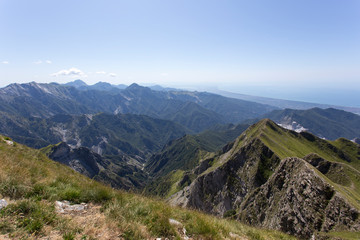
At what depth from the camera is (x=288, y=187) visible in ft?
126

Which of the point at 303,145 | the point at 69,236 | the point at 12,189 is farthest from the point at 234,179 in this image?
the point at 69,236

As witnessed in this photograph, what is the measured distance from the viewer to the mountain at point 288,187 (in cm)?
2572

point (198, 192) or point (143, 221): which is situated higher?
point (143, 221)

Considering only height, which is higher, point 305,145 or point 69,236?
point 69,236

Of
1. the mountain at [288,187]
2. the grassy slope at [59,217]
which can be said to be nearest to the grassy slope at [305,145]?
the mountain at [288,187]

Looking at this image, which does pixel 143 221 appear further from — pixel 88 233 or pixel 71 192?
pixel 71 192

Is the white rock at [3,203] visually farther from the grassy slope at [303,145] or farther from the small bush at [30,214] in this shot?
the grassy slope at [303,145]

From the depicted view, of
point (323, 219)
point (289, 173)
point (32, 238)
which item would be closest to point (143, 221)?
point (32, 238)

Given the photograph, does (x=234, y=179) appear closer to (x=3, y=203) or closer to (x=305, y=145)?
(x=305, y=145)

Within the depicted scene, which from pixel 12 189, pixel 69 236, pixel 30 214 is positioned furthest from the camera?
pixel 12 189

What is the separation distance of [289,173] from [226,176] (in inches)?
2196

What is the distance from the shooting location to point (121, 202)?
7.88 metres

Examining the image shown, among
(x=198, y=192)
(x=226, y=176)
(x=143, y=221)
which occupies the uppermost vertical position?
(x=143, y=221)

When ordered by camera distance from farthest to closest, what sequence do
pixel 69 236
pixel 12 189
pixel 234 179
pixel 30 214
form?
pixel 234 179
pixel 12 189
pixel 30 214
pixel 69 236
